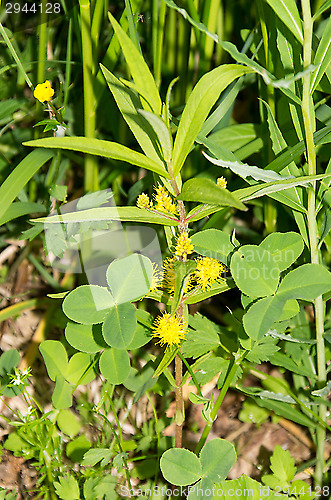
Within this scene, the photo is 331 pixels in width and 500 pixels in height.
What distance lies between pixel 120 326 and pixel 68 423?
1.25 feet

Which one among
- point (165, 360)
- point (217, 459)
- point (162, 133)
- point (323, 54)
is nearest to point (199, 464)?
point (217, 459)

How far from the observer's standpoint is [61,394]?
955mm

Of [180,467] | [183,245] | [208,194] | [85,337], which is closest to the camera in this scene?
[208,194]

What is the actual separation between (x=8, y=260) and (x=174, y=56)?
2.46 ft

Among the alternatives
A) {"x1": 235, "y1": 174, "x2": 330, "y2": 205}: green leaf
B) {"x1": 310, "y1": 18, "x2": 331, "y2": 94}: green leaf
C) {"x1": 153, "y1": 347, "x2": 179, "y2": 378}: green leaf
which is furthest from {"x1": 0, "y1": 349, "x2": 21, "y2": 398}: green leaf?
{"x1": 310, "y1": 18, "x2": 331, "y2": 94}: green leaf

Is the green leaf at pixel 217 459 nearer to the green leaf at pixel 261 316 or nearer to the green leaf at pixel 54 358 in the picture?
the green leaf at pixel 261 316

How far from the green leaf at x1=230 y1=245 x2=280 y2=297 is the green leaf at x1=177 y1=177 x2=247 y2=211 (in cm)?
19

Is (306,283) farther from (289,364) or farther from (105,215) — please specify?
(105,215)

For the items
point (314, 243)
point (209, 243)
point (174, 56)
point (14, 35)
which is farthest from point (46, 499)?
point (14, 35)

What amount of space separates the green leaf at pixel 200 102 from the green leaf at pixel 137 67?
0.04m

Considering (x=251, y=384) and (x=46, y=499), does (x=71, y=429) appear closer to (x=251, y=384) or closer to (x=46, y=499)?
(x=46, y=499)

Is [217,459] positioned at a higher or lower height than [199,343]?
lower

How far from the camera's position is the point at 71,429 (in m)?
1.01

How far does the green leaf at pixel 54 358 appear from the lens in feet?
3.11
